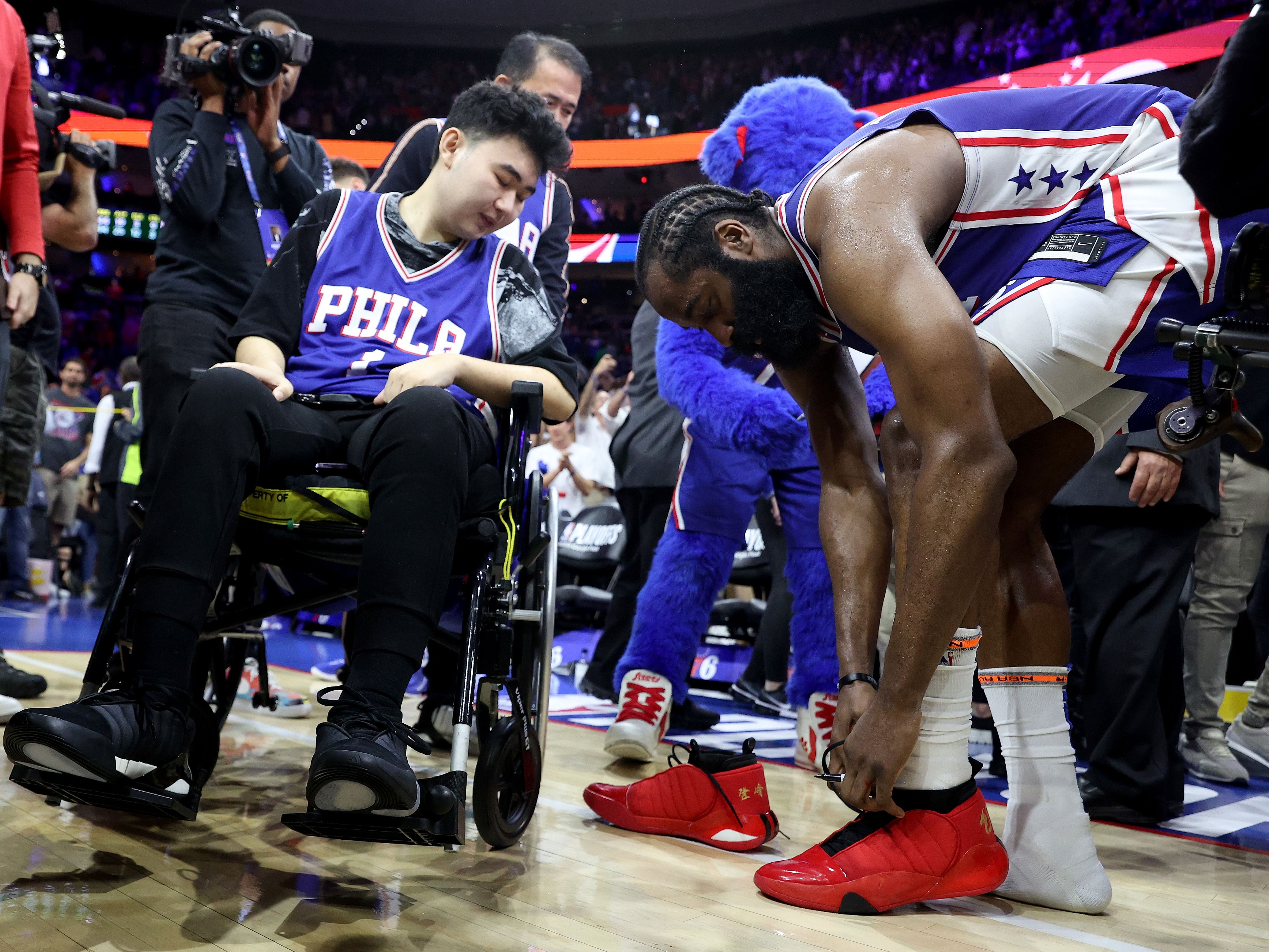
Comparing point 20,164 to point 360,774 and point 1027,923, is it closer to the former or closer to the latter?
point 360,774

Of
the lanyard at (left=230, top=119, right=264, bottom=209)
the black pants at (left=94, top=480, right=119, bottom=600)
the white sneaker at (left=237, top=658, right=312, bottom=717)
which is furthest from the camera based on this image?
the black pants at (left=94, top=480, right=119, bottom=600)

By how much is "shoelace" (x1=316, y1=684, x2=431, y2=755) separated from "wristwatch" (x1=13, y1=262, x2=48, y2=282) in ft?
5.77

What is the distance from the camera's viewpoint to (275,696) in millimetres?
2707

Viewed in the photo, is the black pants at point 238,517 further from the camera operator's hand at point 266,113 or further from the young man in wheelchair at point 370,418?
the camera operator's hand at point 266,113

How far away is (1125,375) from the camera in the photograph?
1.47 metres

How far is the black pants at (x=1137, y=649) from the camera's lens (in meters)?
2.05

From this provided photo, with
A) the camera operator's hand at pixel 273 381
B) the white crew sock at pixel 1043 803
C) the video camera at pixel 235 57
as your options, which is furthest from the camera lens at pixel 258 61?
the white crew sock at pixel 1043 803

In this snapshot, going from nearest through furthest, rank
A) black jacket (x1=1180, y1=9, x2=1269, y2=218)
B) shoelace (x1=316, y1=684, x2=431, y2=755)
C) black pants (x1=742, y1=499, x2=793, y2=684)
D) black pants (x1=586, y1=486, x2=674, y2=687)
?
black jacket (x1=1180, y1=9, x2=1269, y2=218)
shoelace (x1=316, y1=684, x2=431, y2=755)
black pants (x1=586, y1=486, x2=674, y2=687)
black pants (x1=742, y1=499, x2=793, y2=684)

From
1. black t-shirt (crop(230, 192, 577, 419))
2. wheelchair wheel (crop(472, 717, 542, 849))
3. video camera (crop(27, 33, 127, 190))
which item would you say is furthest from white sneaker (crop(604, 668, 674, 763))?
video camera (crop(27, 33, 127, 190))

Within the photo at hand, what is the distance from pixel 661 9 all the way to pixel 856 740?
1585 cm

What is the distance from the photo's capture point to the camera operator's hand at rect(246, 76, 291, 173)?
250 centimetres

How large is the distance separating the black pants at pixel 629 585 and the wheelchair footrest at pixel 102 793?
230 cm

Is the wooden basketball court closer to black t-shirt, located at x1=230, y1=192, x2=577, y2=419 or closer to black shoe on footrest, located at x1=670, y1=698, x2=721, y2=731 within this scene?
black t-shirt, located at x1=230, y1=192, x2=577, y2=419

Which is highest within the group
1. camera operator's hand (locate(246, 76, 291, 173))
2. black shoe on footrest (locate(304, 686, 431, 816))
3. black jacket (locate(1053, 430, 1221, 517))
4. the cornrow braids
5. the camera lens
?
the camera lens
